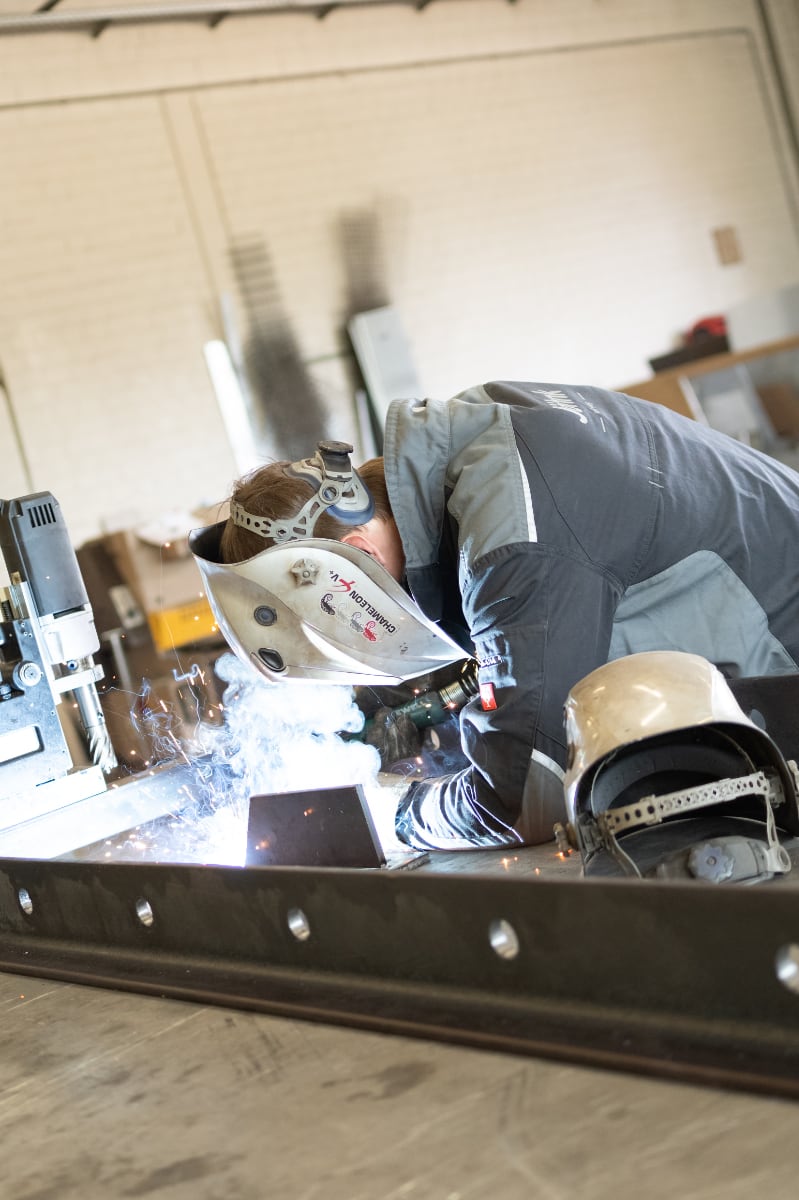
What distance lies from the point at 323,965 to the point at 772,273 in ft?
32.8

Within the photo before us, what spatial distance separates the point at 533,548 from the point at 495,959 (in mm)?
864

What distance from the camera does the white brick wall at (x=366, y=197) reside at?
6477 mm

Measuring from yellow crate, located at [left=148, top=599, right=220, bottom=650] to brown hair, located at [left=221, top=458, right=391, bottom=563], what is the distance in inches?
143

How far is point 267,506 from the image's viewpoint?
194 centimetres

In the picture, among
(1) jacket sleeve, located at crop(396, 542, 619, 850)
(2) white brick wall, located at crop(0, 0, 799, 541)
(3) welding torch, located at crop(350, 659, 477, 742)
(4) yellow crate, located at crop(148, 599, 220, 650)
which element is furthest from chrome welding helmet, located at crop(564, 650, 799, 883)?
Answer: (2) white brick wall, located at crop(0, 0, 799, 541)

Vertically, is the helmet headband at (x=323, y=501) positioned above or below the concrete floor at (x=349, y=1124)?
above

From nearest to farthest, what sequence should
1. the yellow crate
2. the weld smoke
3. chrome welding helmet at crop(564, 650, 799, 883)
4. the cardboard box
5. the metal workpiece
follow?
the metal workpiece
chrome welding helmet at crop(564, 650, 799, 883)
the weld smoke
the yellow crate
the cardboard box

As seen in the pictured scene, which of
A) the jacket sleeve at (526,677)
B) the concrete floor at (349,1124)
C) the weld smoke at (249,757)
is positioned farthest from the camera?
the weld smoke at (249,757)

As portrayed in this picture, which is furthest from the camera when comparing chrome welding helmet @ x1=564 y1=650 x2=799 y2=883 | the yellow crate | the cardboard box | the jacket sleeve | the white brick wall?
the white brick wall

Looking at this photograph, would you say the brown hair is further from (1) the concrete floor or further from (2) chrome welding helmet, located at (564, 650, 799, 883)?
(1) the concrete floor

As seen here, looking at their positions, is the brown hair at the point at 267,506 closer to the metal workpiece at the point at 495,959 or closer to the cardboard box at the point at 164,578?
the metal workpiece at the point at 495,959

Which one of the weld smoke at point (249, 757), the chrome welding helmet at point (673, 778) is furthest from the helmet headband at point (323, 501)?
the chrome welding helmet at point (673, 778)

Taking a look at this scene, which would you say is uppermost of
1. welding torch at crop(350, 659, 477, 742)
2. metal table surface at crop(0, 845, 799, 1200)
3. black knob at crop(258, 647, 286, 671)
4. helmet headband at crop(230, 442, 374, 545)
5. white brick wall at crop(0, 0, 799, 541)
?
white brick wall at crop(0, 0, 799, 541)

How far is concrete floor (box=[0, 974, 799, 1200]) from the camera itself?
73 cm
